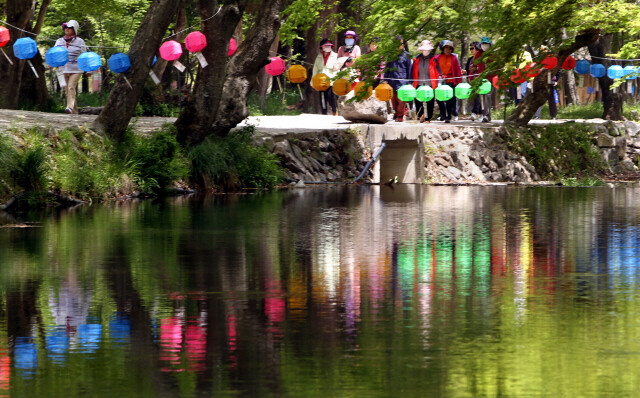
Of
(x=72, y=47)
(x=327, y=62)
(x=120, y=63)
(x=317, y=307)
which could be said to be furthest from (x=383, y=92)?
(x=317, y=307)

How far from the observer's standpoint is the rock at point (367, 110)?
28.4 meters

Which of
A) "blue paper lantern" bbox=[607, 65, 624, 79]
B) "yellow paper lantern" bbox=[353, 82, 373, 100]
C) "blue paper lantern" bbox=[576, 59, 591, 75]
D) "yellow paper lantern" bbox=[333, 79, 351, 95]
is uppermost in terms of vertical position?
"blue paper lantern" bbox=[576, 59, 591, 75]

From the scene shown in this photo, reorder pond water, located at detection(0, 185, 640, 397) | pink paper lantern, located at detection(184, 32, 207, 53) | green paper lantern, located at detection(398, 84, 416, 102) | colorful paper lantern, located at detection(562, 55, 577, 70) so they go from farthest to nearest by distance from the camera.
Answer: colorful paper lantern, located at detection(562, 55, 577, 70), green paper lantern, located at detection(398, 84, 416, 102), pink paper lantern, located at detection(184, 32, 207, 53), pond water, located at detection(0, 185, 640, 397)

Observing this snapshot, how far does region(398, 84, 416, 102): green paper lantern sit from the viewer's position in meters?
28.3

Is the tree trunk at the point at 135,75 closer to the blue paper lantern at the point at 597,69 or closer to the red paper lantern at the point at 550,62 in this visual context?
the red paper lantern at the point at 550,62

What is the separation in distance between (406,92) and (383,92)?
88 centimetres

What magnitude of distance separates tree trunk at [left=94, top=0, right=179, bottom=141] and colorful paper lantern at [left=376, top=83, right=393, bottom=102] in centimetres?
747

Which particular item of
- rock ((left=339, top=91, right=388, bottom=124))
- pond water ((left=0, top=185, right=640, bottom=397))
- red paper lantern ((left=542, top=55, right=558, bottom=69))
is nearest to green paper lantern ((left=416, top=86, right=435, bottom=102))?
rock ((left=339, top=91, right=388, bottom=124))

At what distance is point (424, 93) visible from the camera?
28797 mm

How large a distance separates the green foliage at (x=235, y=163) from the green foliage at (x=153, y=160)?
0.52 metres

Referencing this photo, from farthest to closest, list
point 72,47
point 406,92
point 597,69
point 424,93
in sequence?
point 597,69, point 424,93, point 406,92, point 72,47

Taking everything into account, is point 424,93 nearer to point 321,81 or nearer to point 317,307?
point 321,81

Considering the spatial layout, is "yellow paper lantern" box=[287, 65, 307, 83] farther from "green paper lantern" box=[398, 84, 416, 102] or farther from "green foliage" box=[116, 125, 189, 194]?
"green foliage" box=[116, 125, 189, 194]

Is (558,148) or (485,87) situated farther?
(558,148)
